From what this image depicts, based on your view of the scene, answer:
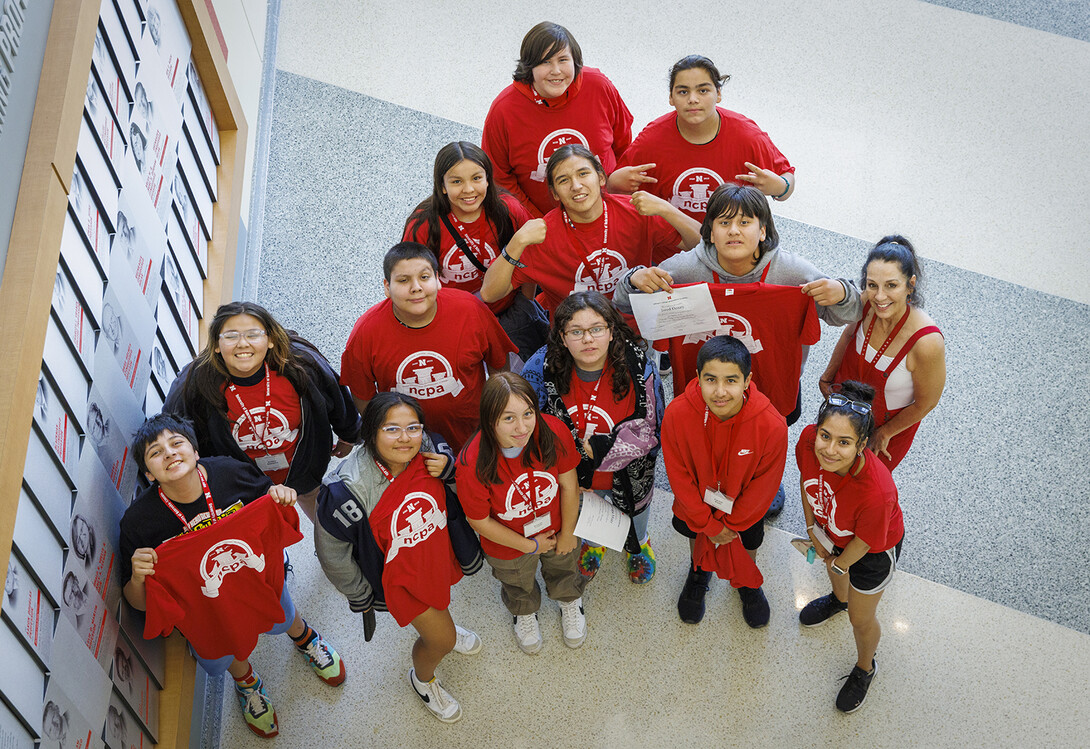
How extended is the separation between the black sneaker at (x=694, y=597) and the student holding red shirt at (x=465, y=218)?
124 cm

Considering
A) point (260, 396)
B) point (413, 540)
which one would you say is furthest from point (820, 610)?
point (260, 396)

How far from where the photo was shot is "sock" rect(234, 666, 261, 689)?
2896mm

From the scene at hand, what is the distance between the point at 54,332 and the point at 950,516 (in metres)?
3.18

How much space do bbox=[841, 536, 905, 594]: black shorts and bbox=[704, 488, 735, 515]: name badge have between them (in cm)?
43

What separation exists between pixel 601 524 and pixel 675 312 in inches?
29.0

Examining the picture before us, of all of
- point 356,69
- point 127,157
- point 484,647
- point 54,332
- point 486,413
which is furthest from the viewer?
point 356,69

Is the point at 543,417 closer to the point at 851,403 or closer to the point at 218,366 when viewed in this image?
the point at 851,403

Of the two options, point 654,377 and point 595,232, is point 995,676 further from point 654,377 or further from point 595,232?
point 595,232

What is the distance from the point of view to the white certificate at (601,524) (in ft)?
9.21

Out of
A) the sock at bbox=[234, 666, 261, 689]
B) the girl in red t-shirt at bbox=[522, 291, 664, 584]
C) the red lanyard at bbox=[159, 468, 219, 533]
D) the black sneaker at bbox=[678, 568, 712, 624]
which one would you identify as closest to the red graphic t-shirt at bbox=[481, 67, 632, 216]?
the girl in red t-shirt at bbox=[522, 291, 664, 584]

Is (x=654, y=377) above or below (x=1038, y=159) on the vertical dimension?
below

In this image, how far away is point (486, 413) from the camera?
8.18ft

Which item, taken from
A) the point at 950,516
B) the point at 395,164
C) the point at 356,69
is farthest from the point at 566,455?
the point at 356,69

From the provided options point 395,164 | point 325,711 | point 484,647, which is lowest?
point 325,711
